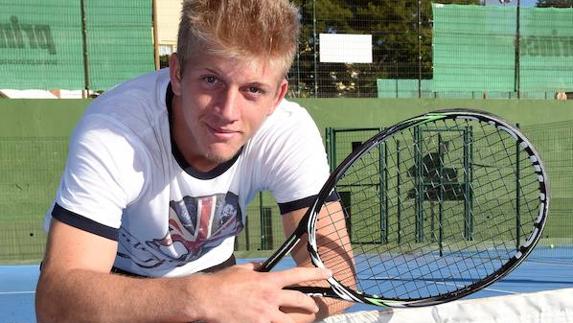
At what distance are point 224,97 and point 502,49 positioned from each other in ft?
38.6

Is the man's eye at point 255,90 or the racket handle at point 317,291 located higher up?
the man's eye at point 255,90

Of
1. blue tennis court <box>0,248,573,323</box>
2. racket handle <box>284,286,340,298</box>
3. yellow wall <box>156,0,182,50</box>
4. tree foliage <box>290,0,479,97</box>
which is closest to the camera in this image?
racket handle <box>284,286,340,298</box>

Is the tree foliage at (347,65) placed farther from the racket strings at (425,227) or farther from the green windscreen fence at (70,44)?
the green windscreen fence at (70,44)

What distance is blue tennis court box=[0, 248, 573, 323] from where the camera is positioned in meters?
7.17

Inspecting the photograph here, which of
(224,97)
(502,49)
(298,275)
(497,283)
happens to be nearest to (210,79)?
(224,97)

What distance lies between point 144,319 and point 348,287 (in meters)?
0.76

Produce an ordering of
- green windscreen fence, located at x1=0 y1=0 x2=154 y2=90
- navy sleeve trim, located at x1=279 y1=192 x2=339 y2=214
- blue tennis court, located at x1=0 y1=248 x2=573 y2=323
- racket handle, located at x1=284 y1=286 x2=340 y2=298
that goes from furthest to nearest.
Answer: green windscreen fence, located at x1=0 y1=0 x2=154 y2=90
blue tennis court, located at x1=0 y1=248 x2=573 y2=323
navy sleeve trim, located at x1=279 y1=192 x2=339 y2=214
racket handle, located at x1=284 y1=286 x2=340 y2=298

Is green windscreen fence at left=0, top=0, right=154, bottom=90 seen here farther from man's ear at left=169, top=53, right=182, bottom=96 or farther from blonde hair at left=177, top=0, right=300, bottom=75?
blonde hair at left=177, top=0, right=300, bottom=75

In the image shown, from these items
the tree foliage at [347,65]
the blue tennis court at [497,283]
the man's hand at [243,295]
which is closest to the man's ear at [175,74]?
the man's hand at [243,295]

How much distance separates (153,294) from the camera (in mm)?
1621

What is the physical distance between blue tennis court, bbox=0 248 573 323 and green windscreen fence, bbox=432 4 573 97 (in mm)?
3402

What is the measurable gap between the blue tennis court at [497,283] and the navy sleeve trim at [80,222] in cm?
471

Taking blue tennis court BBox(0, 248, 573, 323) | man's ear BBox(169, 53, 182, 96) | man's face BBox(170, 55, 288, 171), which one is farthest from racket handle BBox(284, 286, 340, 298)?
blue tennis court BBox(0, 248, 573, 323)

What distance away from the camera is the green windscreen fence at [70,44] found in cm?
1121
